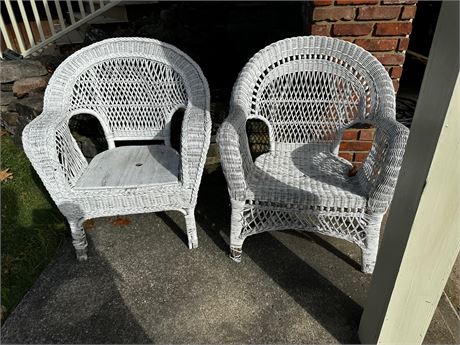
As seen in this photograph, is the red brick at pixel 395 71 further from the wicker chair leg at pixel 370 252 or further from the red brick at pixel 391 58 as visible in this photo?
the wicker chair leg at pixel 370 252

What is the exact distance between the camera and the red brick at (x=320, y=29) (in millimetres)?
2213

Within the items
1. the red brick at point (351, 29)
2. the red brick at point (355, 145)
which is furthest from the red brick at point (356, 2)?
the red brick at point (355, 145)

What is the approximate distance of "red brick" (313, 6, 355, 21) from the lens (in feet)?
6.96

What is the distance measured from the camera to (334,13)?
2.14 metres

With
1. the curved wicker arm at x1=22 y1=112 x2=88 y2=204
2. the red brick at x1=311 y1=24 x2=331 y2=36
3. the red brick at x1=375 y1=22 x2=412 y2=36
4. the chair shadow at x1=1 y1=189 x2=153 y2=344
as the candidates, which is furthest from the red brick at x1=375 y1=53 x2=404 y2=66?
the chair shadow at x1=1 y1=189 x2=153 y2=344

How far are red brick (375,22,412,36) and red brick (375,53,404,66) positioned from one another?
0.43ft

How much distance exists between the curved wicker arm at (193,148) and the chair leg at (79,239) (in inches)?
27.2

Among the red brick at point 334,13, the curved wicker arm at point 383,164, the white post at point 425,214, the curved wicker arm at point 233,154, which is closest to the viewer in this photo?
the white post at point 425,214

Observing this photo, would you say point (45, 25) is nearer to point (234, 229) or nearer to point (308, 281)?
point (234, 229)

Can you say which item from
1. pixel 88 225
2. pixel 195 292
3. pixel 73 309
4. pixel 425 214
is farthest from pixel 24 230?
pixel 425 214

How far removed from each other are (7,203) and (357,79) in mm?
2552

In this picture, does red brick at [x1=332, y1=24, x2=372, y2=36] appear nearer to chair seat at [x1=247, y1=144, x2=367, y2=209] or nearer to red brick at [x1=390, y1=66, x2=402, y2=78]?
red brick at [x1=390, y1=66, x2=402, y2=78]

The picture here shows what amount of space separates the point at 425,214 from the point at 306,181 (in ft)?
2.81

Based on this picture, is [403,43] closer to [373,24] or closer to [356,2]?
[373,24]
